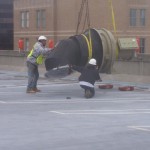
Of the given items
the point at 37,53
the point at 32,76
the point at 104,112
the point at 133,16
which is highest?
the point at 133,16

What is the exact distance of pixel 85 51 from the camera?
19.2 metres

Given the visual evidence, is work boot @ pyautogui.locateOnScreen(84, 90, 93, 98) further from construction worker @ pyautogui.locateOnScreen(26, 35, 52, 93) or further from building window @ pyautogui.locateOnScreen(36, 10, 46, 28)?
building window @ pyautogui.locateOnScreen(36, 10, 46, 28)

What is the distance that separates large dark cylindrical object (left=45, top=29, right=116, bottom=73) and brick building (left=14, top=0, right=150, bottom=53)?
140 ft

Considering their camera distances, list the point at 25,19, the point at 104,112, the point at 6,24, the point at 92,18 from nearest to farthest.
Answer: the point at 104,112 < the point at 92,18 < the point at 25,19 < the point at 6,24

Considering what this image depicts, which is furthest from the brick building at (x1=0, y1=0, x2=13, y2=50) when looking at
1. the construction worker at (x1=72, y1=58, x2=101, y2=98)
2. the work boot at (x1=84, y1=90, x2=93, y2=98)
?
the work boot at (x1=84, y1=90, x2=93, y2=98)

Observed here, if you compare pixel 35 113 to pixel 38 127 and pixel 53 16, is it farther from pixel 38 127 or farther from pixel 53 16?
pixel 53 16

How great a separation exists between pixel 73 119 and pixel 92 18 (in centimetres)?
5191

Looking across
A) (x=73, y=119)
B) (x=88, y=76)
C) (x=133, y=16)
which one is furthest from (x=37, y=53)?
(x=133, y=16)

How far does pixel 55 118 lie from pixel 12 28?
6602 centimetres

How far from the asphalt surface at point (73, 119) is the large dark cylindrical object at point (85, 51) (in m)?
1.05

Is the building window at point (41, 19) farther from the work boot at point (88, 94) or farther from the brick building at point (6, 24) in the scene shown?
the work boot at point (88, 94)

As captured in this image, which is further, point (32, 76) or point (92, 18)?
point (92, 18)

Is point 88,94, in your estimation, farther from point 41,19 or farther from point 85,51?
point 41,19

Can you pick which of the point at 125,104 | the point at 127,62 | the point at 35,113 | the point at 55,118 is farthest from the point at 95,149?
the point at 127,62
